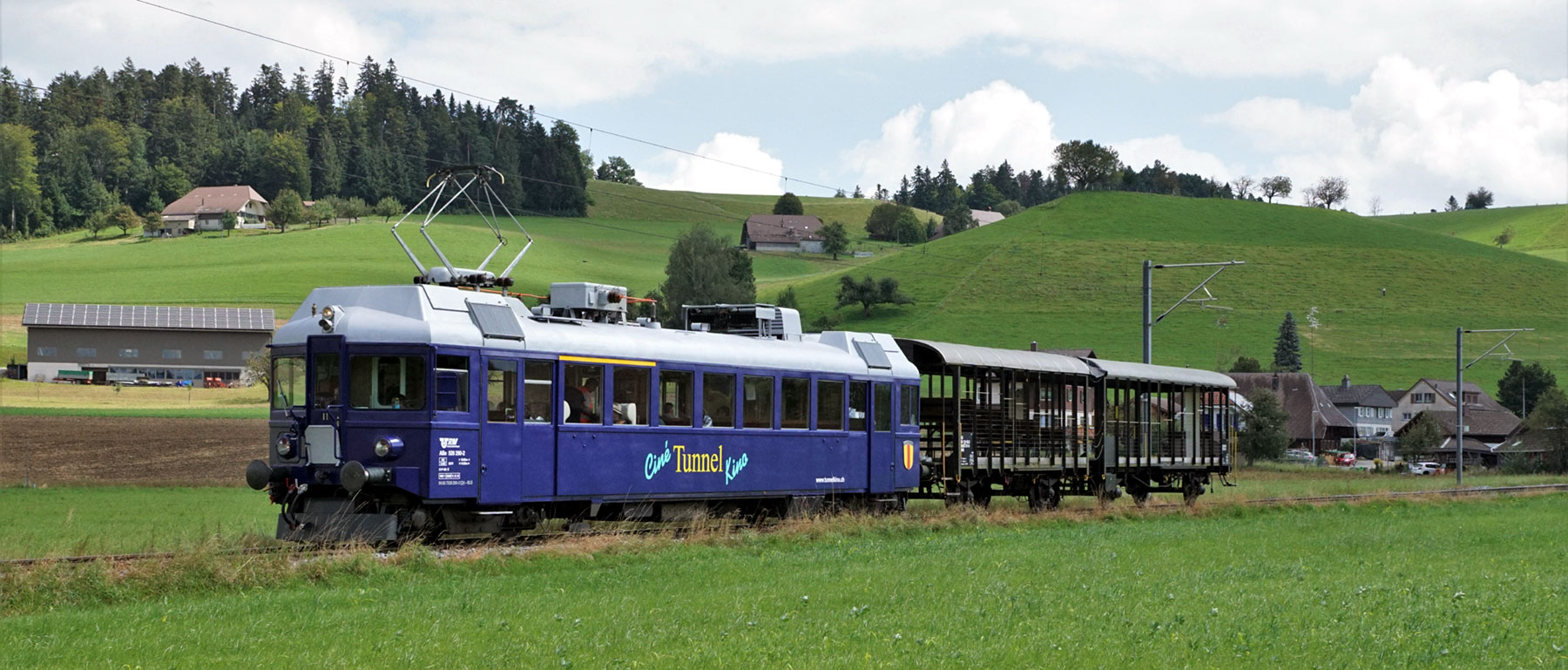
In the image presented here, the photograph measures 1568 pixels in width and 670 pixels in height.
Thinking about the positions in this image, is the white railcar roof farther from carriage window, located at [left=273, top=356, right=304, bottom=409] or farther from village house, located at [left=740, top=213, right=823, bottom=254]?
village house, located at [left=740, top=213, right=823, bottom=254]

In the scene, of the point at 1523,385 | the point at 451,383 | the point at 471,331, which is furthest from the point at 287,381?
the point at 1523,385

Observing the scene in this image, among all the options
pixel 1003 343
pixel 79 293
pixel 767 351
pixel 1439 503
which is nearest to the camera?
pixel 767 351

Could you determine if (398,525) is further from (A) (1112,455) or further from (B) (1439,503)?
(B) (1439,503)

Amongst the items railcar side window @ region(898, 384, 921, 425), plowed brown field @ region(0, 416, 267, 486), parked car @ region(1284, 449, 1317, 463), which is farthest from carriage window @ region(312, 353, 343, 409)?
parked car @ region(1284, 449, 1317, 463)

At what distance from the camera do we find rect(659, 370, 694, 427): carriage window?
2027 cm

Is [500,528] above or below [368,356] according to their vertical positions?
below

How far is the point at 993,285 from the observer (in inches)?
4673

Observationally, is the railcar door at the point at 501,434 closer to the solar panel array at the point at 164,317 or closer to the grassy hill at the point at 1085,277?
the grassy hill at the point at 1085,277

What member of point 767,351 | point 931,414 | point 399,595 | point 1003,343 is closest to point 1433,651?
point 399,595

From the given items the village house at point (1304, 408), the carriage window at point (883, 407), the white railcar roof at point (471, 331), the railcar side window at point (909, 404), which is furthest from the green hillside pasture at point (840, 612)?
the village house at point (1304, 408)

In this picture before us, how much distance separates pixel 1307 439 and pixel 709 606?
355ft

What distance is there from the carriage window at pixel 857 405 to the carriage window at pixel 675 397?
4.34 m

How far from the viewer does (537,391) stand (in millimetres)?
18578

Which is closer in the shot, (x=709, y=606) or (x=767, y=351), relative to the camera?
(x=709, y=606)
